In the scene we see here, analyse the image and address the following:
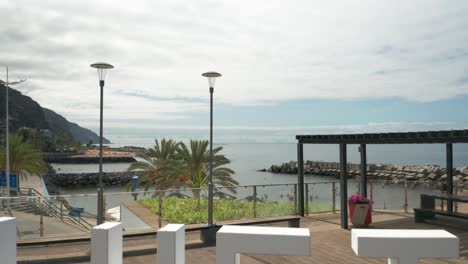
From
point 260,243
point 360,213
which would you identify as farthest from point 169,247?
point 360,213

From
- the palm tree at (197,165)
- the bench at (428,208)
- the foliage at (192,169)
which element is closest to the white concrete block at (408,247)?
the bench at (428,208)

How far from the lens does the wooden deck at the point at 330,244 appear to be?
8.12 m

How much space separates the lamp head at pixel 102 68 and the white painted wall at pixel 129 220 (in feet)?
13.0

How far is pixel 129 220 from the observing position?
37.7 feet

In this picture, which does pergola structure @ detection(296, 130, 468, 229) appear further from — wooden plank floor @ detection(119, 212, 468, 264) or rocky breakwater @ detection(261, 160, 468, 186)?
rocky breakwater @ detection(261, 160, 468, 186)

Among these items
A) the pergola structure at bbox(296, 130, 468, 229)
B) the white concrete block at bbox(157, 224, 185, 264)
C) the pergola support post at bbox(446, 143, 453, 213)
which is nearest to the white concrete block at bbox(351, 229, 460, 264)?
the white concrete block at bbox(157, 224, 185, 264)

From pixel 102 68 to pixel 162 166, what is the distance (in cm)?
1627

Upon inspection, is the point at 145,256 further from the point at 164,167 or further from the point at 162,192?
the point at 164,167

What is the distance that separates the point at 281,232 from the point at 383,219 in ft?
29.3

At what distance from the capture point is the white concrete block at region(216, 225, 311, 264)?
16.2 ft

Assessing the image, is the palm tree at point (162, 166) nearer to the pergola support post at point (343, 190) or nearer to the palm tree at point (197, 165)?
the palm tree at point (197, 165)

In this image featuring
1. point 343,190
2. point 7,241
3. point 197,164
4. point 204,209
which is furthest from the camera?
point 197,164

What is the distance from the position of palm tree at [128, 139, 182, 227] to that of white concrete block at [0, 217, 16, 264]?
18.2 m

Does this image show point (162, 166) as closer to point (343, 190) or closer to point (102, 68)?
point (343, 190)
